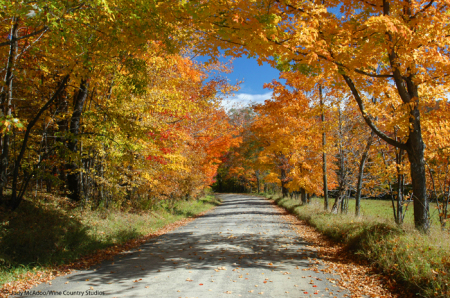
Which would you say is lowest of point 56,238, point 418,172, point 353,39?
point 56,238

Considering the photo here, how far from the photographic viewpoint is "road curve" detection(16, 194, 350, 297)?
4.70 metres

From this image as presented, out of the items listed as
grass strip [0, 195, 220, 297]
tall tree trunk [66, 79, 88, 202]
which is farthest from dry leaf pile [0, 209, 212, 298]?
tall tree trunk [66, 79, 88, 202]

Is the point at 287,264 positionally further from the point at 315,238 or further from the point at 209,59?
the point at 209,59

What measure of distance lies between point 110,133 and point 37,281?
476 cm

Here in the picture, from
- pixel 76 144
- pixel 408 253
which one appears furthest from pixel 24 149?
pixel 408 253

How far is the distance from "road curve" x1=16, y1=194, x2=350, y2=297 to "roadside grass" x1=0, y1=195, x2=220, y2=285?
0.96 m

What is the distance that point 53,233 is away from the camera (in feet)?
23.5

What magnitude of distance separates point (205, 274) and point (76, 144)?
7060 mm

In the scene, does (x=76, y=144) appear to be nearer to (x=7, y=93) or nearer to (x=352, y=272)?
(x=7, y=93)

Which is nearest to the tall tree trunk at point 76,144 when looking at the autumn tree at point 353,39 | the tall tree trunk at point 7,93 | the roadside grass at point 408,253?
the tall tree trunk at point 7,93

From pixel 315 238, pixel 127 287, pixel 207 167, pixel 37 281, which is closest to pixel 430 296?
pixel 127 287

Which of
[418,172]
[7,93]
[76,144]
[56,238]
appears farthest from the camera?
[76,144]

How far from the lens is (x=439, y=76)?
260 inches

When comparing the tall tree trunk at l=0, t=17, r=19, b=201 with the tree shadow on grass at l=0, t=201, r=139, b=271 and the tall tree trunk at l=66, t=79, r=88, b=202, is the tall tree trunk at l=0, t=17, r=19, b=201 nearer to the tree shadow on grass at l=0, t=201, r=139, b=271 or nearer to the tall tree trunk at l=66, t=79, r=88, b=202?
the tree shadow on grass at l=0, t=201, r=139, b=271
